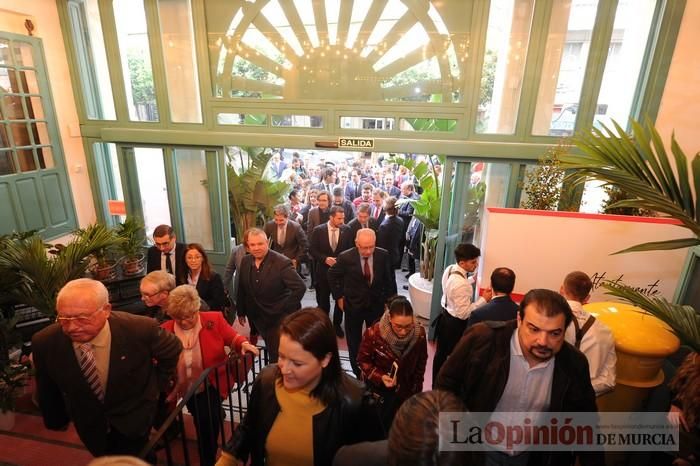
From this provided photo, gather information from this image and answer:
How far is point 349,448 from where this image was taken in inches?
53.8

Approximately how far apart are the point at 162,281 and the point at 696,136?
5.67 m

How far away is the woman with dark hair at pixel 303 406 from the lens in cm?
163

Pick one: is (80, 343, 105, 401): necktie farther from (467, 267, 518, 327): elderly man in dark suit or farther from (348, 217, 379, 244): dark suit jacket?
(348, 217, 379, 244): dark suit jacket

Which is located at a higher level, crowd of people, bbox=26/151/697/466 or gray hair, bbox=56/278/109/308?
gray hair, bbox=56/278/109/308

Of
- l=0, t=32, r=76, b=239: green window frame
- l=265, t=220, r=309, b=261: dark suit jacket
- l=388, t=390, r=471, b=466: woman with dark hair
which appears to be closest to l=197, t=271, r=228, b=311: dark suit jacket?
l=265, t=220, r=309, b=261: dark suit jacket

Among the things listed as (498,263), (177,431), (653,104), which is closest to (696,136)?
(653,104)

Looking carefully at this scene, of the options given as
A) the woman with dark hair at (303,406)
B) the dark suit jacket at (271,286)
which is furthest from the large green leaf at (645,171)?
the dark suit jacket at (271,286)

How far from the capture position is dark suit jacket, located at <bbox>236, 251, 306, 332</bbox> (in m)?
3.85

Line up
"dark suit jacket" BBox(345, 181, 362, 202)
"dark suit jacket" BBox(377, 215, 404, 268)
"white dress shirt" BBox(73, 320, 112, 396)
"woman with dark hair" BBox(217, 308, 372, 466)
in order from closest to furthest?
"woman with dark hair" BBox(217, 308, 372, 466)
"white dress shirt" BBox(73, 320, 112, 396)
"dark suit jacket" BBox(377, 215, 404, 268)
"dark suit jacket" BBox(345, 181, 362, 202)

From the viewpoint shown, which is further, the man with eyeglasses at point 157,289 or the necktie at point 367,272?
the necktie at point 367,272

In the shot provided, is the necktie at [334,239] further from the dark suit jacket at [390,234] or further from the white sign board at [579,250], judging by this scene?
the white sign board at [579,250]

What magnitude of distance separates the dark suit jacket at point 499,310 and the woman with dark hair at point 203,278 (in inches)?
106

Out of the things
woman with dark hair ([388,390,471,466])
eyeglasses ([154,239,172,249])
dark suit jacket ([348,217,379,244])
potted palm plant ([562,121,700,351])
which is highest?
potted palm plant ([562,121,700,351])

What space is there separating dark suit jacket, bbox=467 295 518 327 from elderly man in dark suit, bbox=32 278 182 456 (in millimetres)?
2351
